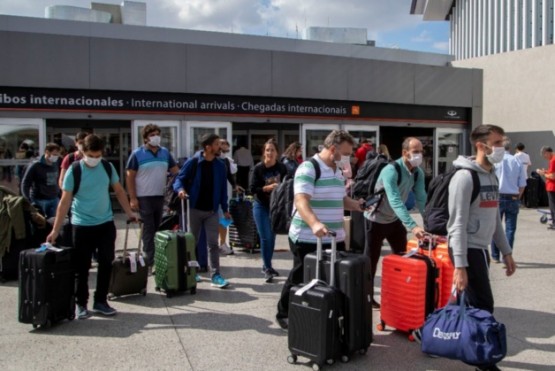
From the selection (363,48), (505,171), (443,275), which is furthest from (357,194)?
(363,48)

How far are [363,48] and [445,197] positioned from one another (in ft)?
52.9

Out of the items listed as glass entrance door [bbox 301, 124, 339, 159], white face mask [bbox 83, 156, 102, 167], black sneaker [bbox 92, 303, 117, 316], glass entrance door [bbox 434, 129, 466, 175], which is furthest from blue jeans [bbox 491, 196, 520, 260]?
glass entrance door [bbox 434, 129, 466, 175]

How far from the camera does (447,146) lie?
16922 millimetres

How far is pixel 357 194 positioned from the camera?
588 centimetres

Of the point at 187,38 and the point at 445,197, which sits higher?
the point at 187,38

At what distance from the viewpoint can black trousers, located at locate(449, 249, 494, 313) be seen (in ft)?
13.1

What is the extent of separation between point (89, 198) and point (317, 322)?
263 centimetres

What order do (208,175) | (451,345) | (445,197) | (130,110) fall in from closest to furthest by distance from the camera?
(451,345) → (445,197) → (208,175) → (130,110)

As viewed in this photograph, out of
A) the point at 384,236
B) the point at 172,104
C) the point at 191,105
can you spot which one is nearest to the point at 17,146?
the point at 172,104

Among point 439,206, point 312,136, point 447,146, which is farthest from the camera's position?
point 447,146

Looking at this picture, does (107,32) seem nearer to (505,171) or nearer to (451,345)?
(505,171)

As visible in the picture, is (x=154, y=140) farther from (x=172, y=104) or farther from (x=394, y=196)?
(x=172, y=104)

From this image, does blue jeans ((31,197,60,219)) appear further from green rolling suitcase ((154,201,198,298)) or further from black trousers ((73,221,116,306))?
black trousers ((73,221,116,306))

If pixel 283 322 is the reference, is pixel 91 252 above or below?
above
